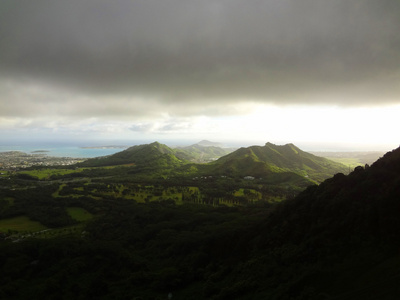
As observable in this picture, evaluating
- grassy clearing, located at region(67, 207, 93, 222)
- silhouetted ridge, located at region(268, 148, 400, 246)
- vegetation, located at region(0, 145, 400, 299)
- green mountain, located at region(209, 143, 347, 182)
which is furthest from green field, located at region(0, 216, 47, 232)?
green mountain, located at region(209, 143, 347, 182)

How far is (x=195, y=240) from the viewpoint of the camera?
163ft

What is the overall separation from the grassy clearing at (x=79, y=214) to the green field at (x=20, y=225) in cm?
1070

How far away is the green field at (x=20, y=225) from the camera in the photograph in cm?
7031

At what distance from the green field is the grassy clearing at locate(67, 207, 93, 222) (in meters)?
10.7

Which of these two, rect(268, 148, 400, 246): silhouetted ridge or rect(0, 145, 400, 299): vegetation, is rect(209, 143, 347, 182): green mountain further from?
rect(268, 148, 400, 246): silhouetted ridge

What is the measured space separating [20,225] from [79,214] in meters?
18.3

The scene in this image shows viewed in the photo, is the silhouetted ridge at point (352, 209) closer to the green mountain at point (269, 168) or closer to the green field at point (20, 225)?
the green field at point (20, 225)

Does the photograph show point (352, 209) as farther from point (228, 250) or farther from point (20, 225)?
point (20, 225)

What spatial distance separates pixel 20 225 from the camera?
7344 centimetres

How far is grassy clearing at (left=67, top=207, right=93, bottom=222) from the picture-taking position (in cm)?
8050

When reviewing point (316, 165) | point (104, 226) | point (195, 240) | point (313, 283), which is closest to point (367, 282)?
point (313, 283)

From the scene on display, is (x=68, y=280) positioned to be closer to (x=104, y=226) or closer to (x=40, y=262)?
(x=40, y=262)

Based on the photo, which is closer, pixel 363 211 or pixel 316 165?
pixel 363 211

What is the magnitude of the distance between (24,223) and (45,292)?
169ft
